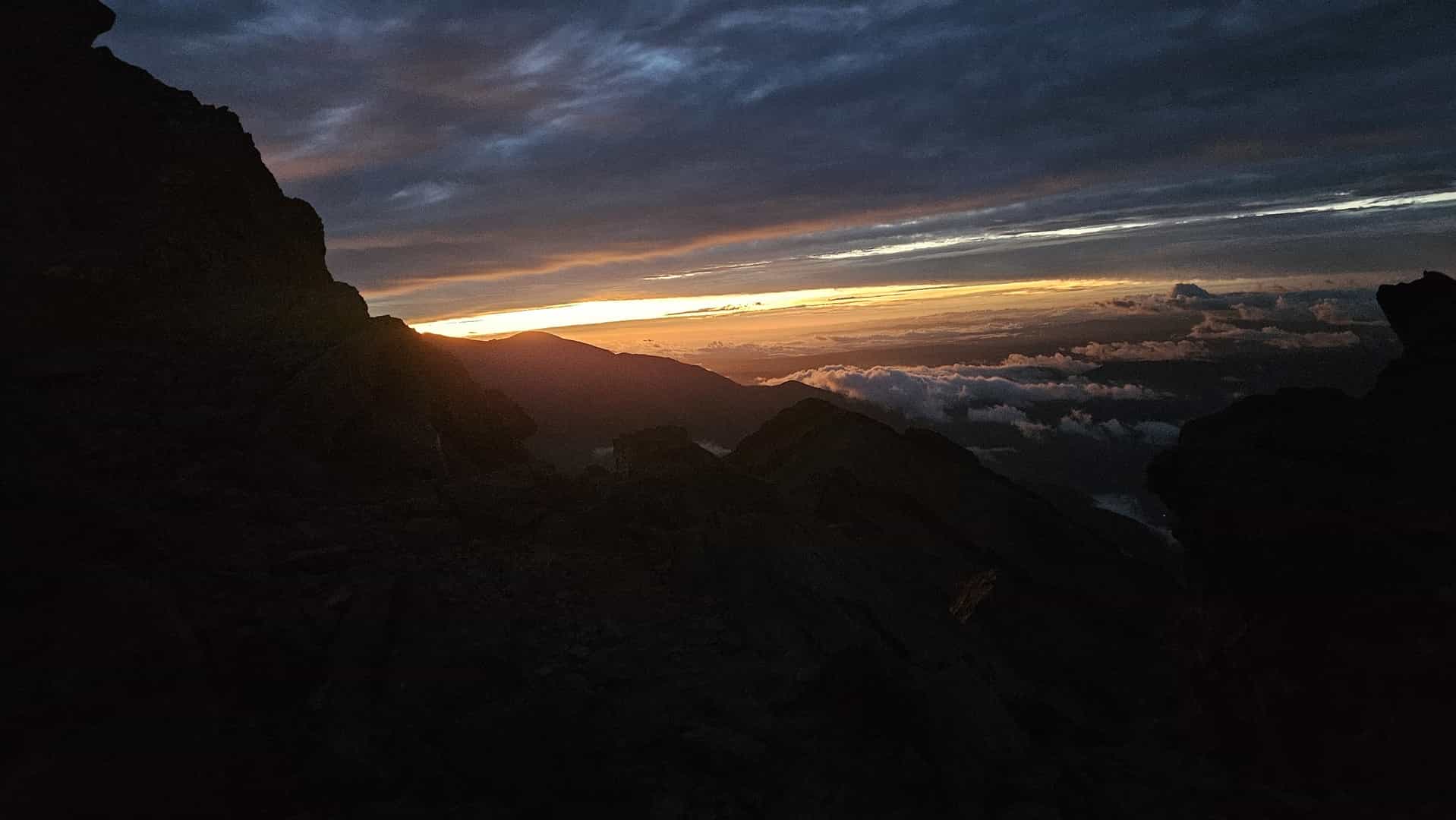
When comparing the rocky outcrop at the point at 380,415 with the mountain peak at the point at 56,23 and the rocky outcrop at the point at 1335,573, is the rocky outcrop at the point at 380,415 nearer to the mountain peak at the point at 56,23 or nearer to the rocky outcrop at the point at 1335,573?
the mountain peak at the point at 56,23

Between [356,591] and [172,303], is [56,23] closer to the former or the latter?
[172,303]

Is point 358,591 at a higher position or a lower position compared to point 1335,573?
higher

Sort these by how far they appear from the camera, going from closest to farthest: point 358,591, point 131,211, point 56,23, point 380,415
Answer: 1. point 358,591
2. point 380,415
3. point 131,211
4. point 56,23

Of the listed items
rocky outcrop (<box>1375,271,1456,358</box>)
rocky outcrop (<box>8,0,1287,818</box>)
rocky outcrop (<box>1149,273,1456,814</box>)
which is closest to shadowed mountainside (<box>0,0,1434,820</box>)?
→ rocky outcrop (<box>8,0,1287,818</box>)

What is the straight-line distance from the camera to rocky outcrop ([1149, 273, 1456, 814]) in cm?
1983

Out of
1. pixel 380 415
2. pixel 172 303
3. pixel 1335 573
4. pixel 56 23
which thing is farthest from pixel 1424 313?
pixel 56 23

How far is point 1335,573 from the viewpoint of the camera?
2105 cm

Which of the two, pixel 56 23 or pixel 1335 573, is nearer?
pixel 1335 573

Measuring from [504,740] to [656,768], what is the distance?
11.1 feet

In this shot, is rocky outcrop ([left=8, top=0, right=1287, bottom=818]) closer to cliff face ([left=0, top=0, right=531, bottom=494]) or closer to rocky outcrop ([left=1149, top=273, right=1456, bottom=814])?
cliff face ([left=0, top=0, right=531, bottom=494])

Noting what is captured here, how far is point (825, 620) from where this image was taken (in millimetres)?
22703

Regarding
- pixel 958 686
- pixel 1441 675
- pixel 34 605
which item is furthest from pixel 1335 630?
pixel 34 605

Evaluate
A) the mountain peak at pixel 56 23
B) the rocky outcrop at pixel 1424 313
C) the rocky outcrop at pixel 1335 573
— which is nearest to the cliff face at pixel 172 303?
the mountain peak at pixel 56 23

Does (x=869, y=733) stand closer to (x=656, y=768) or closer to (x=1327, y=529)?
(x=656, y=768)
